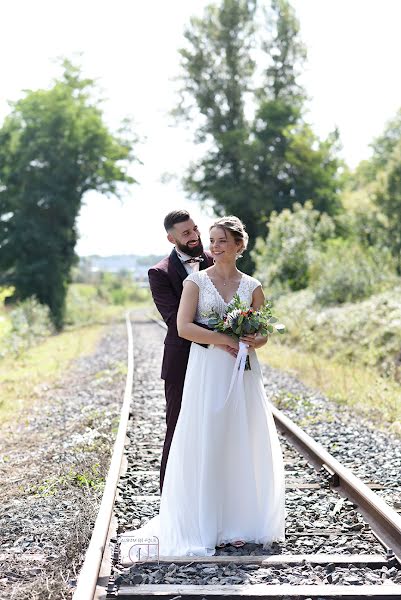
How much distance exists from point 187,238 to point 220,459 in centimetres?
142

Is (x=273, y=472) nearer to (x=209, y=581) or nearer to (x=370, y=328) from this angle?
(x=209, y=581)

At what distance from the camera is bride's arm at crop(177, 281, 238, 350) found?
5.07 meters

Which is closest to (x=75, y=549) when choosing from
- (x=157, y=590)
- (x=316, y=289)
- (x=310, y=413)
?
(x=157, y=590)

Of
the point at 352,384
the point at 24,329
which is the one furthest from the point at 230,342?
the point at 24,329

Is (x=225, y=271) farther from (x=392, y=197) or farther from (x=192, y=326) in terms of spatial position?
(x=392, y=197)

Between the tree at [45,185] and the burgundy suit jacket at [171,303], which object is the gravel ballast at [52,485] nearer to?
the burgundy suit jacket at [171,303]

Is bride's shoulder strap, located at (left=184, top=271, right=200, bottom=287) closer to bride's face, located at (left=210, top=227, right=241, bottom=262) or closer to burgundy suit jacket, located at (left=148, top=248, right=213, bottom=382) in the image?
bride's face, located at (left=210, top=227, right=241, bottom=262)

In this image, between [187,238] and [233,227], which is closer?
[233,227]

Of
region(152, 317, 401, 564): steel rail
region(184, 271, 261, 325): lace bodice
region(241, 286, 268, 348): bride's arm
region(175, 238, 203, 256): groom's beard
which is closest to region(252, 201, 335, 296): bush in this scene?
region(152, 317, 401, 564): steel rail

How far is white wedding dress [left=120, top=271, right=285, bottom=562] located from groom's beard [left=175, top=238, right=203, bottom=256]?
296 mm

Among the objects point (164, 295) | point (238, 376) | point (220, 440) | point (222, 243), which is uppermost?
point (222, 243)

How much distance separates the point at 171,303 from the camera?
18.3 ft

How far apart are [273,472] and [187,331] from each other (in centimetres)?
104

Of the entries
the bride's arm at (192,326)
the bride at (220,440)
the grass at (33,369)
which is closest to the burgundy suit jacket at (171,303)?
the bride at (220,440)
